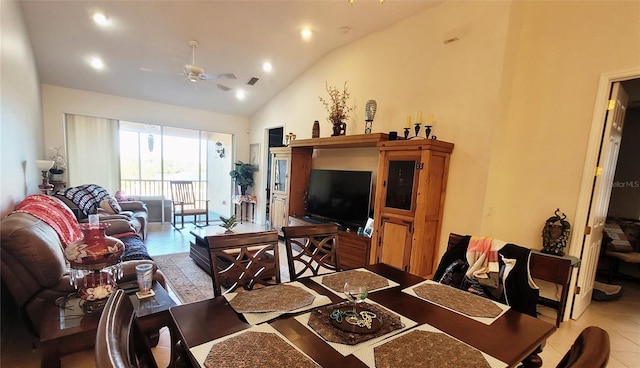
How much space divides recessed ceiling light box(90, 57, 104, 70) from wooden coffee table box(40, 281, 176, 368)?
4.28 m

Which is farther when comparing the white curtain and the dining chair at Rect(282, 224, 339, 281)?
the white curtain

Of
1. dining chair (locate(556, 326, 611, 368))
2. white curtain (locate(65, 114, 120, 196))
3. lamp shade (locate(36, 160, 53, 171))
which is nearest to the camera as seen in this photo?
dining chair (locate(556, 326, 611, 368))

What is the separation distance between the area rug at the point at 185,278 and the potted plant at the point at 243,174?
114 inches

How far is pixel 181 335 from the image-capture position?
1.05 metres

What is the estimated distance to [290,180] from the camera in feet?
15.9

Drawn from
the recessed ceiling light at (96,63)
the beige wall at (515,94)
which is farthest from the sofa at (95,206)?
the beige wall at (515,94)

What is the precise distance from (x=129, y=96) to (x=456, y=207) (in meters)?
6.43

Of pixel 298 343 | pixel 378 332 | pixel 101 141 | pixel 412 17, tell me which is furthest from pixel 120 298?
pixel 101 141

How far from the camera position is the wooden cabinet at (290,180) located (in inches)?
192

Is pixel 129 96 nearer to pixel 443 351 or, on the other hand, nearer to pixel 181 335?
pixel 181 335

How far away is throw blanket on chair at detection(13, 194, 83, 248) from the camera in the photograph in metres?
2.31

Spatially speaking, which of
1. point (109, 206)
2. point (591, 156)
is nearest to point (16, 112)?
point (109, 206)

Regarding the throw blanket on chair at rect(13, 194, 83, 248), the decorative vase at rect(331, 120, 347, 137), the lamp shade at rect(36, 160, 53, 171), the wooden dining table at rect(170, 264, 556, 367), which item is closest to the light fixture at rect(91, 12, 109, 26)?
the lamp shade at rect(36, 160, 53, 171)

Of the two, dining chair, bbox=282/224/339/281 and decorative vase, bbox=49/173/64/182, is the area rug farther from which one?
decorative vase, bbox=49/173/64/182
